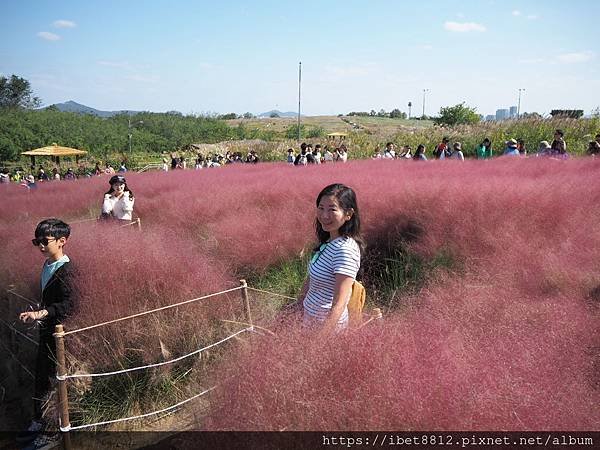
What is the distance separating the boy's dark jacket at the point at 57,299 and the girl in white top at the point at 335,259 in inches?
80.3

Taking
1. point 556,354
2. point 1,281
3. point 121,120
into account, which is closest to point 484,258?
point 556,354

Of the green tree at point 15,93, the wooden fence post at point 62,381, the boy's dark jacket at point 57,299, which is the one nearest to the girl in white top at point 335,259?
the wooden fence post at point 62,381

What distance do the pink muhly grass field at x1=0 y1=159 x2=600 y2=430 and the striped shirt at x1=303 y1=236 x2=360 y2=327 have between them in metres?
0.35

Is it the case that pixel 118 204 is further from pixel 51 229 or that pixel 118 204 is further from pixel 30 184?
pixel 30 184

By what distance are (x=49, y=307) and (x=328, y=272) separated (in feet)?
7.52

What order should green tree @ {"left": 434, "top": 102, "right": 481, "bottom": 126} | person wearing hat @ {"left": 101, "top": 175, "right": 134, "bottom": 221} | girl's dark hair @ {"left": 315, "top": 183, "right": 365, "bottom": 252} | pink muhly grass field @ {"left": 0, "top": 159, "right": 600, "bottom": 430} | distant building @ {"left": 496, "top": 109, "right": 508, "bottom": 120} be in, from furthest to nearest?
green tree @ {"left": 434, "top": 102, "right": 481, "bottom": 126} → distant building @ {"left": 496, "top": 109, "right": 508, "bottom": 120} → person wearing hat @ {"left": 101, "top": 175, "right": 134, "bottom": 221} → girl's dark hair @ {"left": 315, "top": 183, "right": 365, "bottom": 252} → pink muhly grass field @ {"left": 0, "top": 159, "right": 600, "bottom": 430}

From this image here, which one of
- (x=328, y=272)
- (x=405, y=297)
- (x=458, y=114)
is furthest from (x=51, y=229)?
(x=458, y=114)

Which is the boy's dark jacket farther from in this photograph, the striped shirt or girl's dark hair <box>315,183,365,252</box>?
girl's dark hair <box>315,183,365,252</box>

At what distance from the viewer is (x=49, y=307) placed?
3.55m

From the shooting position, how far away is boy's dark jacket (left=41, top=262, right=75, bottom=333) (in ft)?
11.7

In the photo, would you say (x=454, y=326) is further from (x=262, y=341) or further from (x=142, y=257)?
(x=142, y=257)

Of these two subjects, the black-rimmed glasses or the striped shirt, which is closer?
the striped shirt

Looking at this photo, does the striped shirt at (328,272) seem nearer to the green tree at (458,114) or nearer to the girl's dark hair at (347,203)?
the girl's dark hair at (347,203)

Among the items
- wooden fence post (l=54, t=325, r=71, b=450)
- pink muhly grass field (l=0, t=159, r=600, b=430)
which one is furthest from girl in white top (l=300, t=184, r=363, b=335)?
wooden fence post (l=54, t=325, r=71, b=450)
